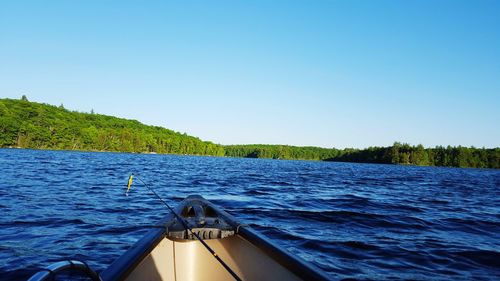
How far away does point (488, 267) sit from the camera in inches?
279

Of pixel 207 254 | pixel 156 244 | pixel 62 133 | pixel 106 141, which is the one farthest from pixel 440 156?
pixel 156 244

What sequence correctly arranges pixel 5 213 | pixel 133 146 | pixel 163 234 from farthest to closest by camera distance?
1. pixel 133 146
2. pixel 5 213
3. pixel 163 234

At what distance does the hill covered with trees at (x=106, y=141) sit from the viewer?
420 ft

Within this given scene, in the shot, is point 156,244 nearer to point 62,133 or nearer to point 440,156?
point 62,133

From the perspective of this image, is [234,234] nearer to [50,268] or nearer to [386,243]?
[50,268]

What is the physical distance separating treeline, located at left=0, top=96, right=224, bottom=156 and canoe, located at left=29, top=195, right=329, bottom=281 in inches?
5721

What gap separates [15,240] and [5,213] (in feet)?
11.9

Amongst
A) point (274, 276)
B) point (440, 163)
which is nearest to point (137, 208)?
point (274, 276)

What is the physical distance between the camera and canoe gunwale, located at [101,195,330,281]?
11.0 ft

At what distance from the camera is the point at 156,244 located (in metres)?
4.41

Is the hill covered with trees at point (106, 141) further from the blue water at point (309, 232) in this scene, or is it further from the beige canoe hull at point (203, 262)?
the beige canoe hull at point (203, 262)

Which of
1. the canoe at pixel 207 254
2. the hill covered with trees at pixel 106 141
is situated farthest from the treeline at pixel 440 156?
the canoe at pixel 207 254

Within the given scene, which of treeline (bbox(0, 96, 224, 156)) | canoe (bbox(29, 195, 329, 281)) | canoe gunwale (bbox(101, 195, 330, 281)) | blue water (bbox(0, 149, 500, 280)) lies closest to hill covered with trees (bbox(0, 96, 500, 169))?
treeline (bbox(0, 96, 224, 156))

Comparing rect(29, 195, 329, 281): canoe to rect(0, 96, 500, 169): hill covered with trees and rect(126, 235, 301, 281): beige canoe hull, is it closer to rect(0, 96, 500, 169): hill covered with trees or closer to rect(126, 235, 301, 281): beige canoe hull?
rect(126, 235, 301, 281): beige canoe hull
